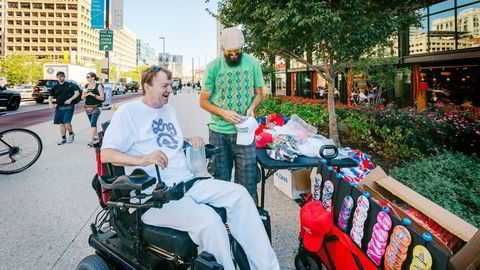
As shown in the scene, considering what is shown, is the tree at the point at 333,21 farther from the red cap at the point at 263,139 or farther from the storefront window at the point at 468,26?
the storefront window at the point at 468,26

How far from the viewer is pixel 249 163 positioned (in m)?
2.92

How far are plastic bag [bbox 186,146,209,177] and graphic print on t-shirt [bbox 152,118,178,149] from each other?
0.53 feet

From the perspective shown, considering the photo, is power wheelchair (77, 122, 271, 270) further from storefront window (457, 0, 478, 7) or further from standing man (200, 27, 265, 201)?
storefront window (457, 0, 478, 7)

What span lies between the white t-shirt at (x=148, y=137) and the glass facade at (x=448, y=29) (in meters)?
12.1

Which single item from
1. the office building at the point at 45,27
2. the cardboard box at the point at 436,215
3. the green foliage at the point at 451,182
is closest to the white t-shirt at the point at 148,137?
the cardboard box at the point at 436,215

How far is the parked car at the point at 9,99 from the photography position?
57.6 feet

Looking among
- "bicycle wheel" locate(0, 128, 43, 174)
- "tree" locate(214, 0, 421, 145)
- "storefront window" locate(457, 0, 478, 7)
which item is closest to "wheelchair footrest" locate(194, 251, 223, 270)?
"tree" locate(214, 0, 421, 145)

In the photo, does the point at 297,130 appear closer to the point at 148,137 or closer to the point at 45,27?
the point at 148,137

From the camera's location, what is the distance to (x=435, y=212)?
204 cm

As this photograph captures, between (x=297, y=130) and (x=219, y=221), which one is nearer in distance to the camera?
(x=219, y=221)

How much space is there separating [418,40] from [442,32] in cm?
109

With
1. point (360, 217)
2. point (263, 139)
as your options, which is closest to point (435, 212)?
point (360, 217)

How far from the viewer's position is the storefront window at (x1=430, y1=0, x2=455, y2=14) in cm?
1347

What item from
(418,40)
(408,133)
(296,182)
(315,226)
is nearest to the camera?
(315,226)
